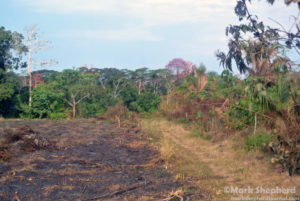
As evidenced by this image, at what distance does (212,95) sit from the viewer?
1480 cm

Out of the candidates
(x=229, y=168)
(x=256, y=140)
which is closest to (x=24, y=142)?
(x=229, y=168)

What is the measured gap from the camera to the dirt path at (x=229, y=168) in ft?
22.4

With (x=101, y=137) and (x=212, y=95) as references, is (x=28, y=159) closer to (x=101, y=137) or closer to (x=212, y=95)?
(x=101, y=137)

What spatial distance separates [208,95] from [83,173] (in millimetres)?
8651

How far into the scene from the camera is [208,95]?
50.3ft

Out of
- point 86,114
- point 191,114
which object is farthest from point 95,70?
point 191,114

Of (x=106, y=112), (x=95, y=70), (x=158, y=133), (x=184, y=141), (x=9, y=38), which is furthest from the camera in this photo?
(x=95, y=70)

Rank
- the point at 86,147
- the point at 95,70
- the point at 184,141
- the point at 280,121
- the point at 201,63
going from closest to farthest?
the point at 280,121 < the point at 86,147 < the point at 184,141 < the point at 201,63 < the point at 95,70

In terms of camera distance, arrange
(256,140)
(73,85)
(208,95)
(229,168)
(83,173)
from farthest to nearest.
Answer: (73,85) < (208,95) < (256,140) < (229,168) < (83,173)

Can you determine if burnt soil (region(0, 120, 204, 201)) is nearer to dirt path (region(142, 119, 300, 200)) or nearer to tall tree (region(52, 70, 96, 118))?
dirt path (region(142, 119, 300, 200))

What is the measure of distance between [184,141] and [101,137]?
3.67m

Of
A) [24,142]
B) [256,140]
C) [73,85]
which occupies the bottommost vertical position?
[24,142]

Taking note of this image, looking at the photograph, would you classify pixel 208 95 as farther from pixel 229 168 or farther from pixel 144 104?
pixel 144 104

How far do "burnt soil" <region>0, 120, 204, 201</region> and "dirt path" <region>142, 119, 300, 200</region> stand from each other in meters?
0.95
